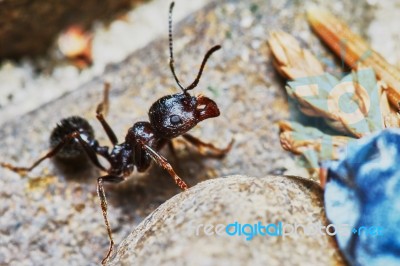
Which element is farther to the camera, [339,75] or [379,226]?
[339,75]

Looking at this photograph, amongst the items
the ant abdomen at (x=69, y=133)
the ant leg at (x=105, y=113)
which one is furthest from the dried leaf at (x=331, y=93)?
the ant abdomen at (x=69, y=133)

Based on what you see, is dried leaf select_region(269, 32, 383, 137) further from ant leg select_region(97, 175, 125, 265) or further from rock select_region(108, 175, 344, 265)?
ant leg select_region(97, 175, 125, 265)

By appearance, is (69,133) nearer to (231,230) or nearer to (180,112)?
(180,112)

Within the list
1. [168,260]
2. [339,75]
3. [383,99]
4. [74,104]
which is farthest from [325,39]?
[168,260]

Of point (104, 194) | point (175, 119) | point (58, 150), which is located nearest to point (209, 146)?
point (175, 119)

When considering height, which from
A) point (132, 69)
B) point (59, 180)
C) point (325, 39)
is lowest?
point (325, 39)

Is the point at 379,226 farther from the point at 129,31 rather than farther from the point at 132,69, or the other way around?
the point at 129,31
